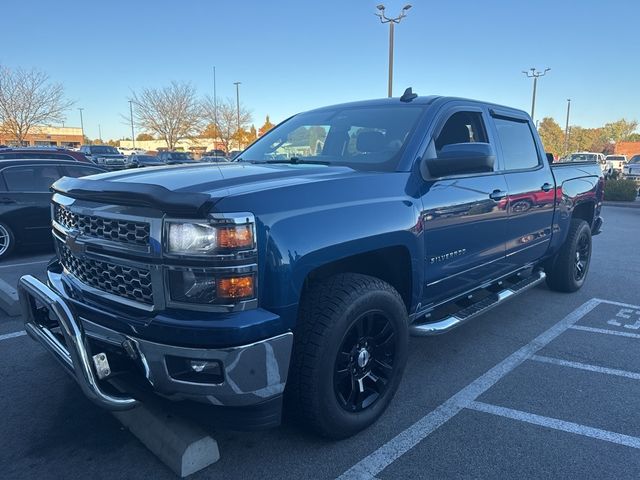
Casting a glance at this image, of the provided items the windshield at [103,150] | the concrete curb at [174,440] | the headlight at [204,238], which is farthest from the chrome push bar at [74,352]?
the windshield at [103,150]

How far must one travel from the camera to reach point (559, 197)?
16.5 feet

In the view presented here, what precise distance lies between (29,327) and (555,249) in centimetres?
493

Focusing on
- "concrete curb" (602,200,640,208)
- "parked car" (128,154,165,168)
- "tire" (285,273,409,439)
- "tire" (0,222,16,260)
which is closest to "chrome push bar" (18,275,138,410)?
"tire" (285,273,409,439)

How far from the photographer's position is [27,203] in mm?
7738

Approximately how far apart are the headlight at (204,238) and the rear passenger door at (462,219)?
1360 millimetres

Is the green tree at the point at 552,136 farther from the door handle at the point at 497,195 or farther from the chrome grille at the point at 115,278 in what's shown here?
the chrome grille at the point at 115,278

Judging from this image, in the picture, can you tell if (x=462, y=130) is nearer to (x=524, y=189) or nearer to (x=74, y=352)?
(x=524, y=189)

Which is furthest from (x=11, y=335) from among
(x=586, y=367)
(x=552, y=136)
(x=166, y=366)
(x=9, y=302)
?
(x=552, y=136)

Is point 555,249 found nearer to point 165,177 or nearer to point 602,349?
point 602,349

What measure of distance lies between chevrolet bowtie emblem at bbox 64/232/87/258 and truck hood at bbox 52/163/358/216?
0.70 feet

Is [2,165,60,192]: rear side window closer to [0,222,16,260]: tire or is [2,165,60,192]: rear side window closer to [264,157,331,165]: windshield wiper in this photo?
[0,222,16,260]: tire

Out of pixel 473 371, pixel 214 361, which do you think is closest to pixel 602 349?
pixel 473 371

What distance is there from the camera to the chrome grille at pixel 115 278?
87.9 inches

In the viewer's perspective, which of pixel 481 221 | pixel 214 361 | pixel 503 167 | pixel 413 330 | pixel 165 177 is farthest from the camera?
pixel 503 167
